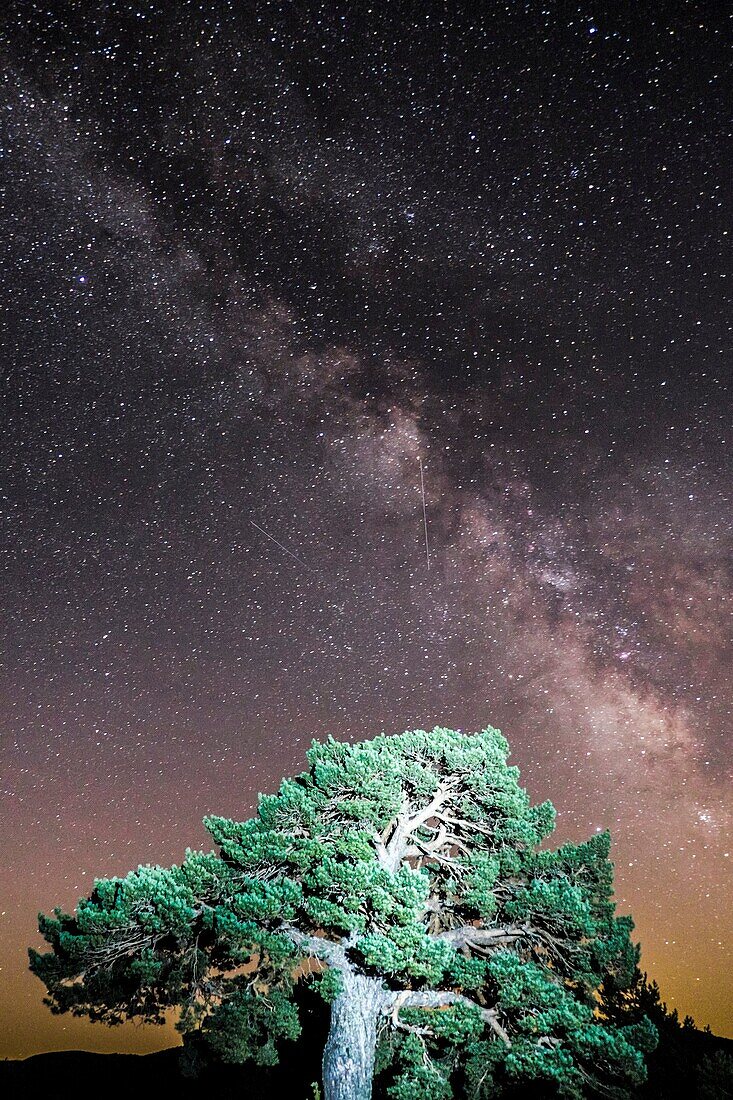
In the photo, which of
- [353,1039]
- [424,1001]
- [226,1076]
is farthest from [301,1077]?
[424,1001]

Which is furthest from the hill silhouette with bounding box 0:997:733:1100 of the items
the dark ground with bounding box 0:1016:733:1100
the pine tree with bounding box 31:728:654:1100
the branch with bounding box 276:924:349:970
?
the branch with bounding box 276:924:349:970

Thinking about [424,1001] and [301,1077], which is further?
[301,1077]

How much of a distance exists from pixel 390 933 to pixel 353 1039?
3494 mm

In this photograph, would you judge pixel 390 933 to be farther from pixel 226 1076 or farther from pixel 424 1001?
pixel 226 1076

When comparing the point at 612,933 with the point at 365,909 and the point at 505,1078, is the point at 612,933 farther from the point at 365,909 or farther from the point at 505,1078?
the point at 365,909

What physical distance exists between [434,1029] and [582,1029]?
3466 millimetres

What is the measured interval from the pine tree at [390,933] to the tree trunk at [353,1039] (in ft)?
0.09

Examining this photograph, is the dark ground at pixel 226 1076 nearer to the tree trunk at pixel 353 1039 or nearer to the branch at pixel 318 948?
the tree trunk at pixel 353 1039

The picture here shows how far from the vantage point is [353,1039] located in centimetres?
1092

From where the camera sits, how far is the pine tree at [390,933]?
9562 mm

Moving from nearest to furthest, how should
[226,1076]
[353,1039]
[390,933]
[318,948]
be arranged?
[390,933] → [353,1039] → [318,948] → [226,1076]

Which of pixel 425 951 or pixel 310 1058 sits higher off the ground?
pixel 425 951

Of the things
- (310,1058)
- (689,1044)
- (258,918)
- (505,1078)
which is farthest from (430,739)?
(689,1044)

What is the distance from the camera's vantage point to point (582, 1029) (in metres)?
9.20
